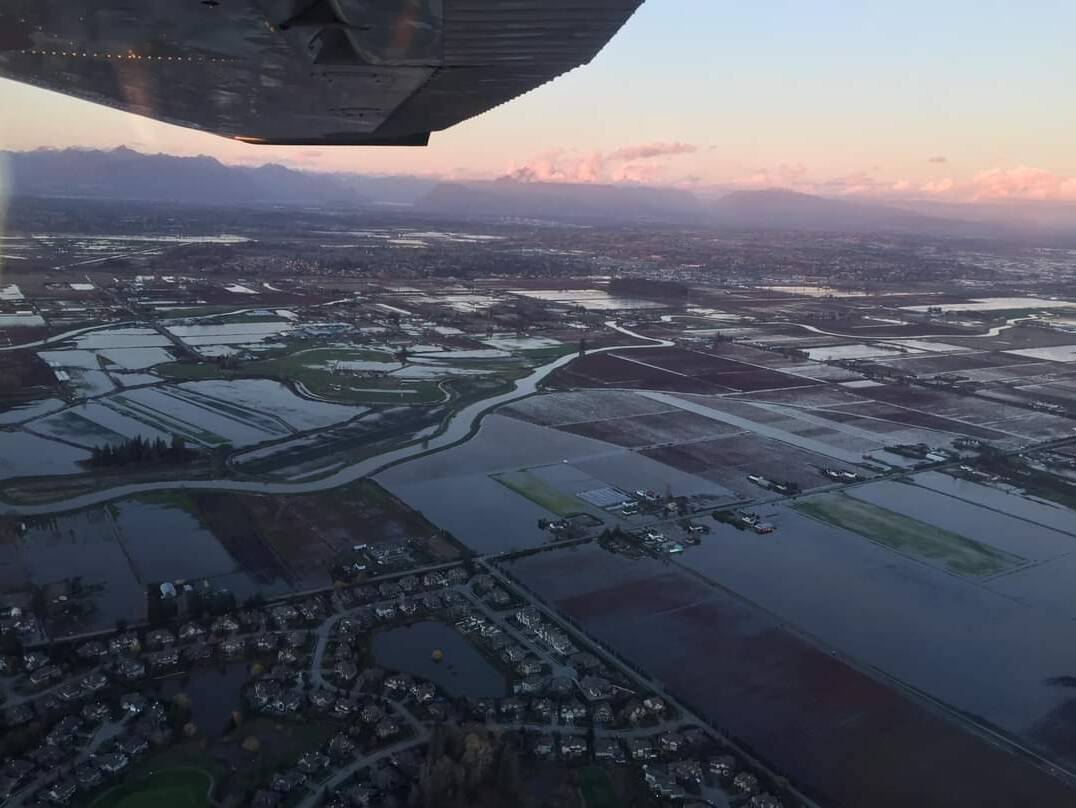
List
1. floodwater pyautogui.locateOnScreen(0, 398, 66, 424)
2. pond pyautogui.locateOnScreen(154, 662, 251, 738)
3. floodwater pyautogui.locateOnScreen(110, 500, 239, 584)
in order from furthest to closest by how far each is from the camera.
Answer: floodwater pyautogui.locateOnScreen(0, 398, 66, 424) < floodwater pyautogui.locateOnScreen(110, 500, 239, 584) < pond pyautogui.locateOnScreen(154, 662, 251, 738)

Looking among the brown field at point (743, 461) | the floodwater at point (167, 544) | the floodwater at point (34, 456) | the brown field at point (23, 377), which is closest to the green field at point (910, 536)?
the brown field at point (743, 461)

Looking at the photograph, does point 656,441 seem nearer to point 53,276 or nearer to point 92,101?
point 92,101

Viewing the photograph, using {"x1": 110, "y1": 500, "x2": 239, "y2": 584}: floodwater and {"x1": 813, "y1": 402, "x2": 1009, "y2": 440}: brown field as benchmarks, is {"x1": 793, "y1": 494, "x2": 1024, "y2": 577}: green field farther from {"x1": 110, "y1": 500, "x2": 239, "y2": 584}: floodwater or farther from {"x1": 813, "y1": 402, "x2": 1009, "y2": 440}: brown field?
{"x1": 110, "y1": 500, "x2": 239, "y2": 584}: floodwater

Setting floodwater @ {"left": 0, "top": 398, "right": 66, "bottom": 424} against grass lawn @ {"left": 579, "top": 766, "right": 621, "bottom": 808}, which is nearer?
grass lawn @ {"left": 579, "top": 766, "right": 621, "bottom": 808}

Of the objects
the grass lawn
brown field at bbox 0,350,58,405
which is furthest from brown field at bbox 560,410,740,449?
brown field at bbox 0,350,58,405

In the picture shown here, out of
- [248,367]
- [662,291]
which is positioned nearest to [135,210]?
[662,291]

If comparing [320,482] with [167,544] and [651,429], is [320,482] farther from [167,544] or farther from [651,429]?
[651,429]
